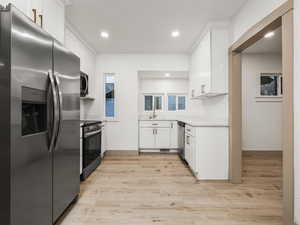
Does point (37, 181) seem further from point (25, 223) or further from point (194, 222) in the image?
point (194, 222)

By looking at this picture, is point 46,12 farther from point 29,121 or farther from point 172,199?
point 172,199

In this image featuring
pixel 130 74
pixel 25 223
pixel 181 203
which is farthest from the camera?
pixel 130 74

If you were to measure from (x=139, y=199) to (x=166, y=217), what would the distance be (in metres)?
0.52

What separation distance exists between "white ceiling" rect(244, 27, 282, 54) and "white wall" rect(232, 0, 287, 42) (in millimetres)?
1253

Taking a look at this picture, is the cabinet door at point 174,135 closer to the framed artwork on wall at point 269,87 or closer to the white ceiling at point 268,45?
the framed artwork on wall at point 269,87

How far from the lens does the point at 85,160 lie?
3160mm

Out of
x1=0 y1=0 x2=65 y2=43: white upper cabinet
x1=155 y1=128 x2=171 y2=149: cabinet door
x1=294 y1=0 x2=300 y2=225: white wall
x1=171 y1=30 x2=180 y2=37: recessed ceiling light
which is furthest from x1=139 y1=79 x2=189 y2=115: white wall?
x1=294 y1=0 x2=300 y2=225: white wall

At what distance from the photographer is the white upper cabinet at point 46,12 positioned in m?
1.76

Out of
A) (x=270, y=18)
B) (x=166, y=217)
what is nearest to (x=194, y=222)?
(x=166, y=217)

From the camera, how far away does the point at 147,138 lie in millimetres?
5176

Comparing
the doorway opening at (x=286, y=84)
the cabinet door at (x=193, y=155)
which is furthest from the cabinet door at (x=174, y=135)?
the doorway opening at (x=286, y=84)

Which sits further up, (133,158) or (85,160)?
(85,160)

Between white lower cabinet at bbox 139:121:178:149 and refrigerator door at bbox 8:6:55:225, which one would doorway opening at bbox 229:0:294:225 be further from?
white lower cabinet at bbox 139:121:178:149

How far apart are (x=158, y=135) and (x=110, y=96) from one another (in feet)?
5.36
